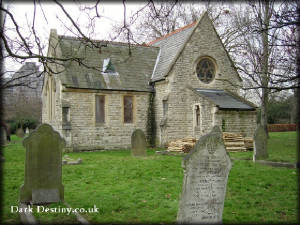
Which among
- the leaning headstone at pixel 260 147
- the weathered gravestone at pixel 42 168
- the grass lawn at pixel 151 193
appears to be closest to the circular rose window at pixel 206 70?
the leaning headstone at pixel 260 147

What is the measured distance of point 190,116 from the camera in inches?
800

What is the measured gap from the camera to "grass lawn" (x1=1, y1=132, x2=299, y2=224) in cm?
630

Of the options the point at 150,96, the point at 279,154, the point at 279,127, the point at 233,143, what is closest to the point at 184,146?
the point at 233,143

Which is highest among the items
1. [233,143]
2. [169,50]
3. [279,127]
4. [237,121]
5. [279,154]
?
[169,50]

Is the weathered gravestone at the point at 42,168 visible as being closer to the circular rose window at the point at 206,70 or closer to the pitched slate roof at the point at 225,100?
the pitched slate roof at the point at 225,100

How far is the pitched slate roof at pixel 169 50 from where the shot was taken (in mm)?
21000

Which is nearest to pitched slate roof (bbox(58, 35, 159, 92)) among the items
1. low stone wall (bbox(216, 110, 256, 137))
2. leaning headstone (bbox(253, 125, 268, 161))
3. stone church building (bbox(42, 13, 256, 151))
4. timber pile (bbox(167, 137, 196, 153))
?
stone church building (bbox(42, 13, 256, 151))

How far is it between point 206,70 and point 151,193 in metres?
14.9

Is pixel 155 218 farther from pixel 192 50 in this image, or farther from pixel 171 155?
pixel 192 50

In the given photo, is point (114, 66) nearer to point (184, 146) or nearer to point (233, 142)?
point (184, 146)

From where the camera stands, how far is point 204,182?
18.4 ft

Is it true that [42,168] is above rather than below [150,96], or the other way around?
below

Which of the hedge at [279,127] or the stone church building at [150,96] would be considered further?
the hedge at [279,127]

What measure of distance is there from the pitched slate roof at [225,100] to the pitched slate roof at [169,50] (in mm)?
2611
